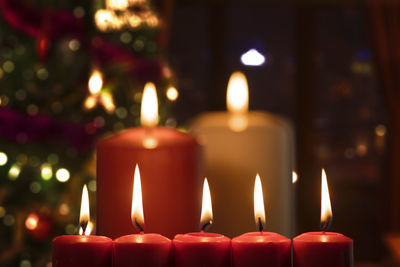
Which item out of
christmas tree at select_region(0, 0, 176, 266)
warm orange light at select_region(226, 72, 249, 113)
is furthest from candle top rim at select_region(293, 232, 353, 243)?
christmas tree at select_region(0, 0, 176, 266)

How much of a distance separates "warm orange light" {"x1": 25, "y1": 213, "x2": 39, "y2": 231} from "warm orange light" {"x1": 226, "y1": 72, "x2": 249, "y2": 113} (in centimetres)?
171

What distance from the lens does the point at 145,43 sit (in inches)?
128

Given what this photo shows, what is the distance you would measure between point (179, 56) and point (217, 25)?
41 cm

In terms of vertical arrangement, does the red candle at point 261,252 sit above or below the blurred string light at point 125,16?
below

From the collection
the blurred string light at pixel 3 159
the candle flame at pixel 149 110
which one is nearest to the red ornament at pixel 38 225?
the blurred string light at pixel 3 159

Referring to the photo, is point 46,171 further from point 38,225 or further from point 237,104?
point 237,104

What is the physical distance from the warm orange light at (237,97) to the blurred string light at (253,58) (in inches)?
156

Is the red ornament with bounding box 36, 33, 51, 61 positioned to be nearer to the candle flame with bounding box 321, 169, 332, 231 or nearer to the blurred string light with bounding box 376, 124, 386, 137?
the candle flame with bounding box 321, 169, 332, 231

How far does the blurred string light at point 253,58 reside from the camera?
4555mm

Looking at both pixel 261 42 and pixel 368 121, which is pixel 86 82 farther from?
pixel 368 121

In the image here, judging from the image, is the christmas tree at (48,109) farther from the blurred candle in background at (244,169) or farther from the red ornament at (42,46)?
the blurred candle in background at (244,169)

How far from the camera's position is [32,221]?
2133mm

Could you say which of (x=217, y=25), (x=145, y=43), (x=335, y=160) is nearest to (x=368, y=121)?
(x=335, y=160)

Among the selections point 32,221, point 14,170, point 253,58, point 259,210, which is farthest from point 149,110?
point 253,58
